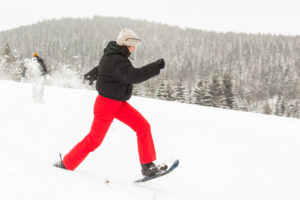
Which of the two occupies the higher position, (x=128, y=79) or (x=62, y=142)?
(x=128, y=79)

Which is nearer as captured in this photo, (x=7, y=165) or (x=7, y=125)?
(x=7, y=165)

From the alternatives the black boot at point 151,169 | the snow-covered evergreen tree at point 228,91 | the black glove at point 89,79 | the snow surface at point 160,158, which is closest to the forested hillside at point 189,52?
the snow-covered evergreen tree at point 228,91

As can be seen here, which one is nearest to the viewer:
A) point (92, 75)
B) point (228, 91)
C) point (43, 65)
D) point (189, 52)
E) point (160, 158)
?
point (92, 75)

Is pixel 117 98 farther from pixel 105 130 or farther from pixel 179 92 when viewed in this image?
pixel 179 92

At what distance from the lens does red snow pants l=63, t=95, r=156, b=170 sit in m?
2.88

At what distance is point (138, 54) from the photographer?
129875 millimetres

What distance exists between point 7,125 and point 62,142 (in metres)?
1.33

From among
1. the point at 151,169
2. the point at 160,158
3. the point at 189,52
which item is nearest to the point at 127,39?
the point at 151,169

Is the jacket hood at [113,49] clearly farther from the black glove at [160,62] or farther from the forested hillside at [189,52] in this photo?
the forested hillside at [189,52]

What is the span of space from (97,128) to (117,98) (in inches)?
15.0

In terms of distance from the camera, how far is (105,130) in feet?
Answer: 9.62

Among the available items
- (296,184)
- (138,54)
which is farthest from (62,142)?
(138,54)

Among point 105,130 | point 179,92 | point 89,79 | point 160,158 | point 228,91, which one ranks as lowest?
point 179,92

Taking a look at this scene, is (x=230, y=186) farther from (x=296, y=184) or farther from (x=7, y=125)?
(x=7, y=125)
